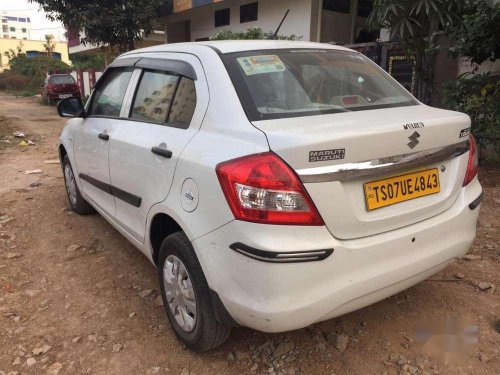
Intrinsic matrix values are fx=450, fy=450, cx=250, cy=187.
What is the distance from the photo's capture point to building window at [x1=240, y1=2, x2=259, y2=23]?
1343 cm

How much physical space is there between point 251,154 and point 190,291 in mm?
853

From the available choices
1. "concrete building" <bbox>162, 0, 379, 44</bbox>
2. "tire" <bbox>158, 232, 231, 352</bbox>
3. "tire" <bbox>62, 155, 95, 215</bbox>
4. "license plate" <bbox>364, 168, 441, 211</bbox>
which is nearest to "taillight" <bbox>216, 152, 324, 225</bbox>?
"license plate" <bbox>364, 168, 441, 211</bbox>

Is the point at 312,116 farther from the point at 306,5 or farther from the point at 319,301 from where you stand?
the point at 306,5

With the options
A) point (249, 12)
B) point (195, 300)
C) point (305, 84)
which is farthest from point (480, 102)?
point (249, 12)

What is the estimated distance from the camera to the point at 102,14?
14.8 metres

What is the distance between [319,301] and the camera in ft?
6.24

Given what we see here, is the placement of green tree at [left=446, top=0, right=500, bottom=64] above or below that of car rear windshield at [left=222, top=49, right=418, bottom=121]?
above

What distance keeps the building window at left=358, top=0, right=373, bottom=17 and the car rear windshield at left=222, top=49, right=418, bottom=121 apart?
1167 cm

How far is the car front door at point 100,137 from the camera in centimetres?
330

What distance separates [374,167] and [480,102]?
422cm

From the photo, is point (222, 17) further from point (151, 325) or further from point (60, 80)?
point (151, 325)

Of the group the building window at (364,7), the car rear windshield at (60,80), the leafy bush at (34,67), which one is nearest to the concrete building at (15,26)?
the leafy bush at (34,67)

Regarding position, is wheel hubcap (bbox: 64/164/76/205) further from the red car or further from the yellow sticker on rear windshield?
the red car

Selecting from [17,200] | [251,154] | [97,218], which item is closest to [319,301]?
[251,154]
